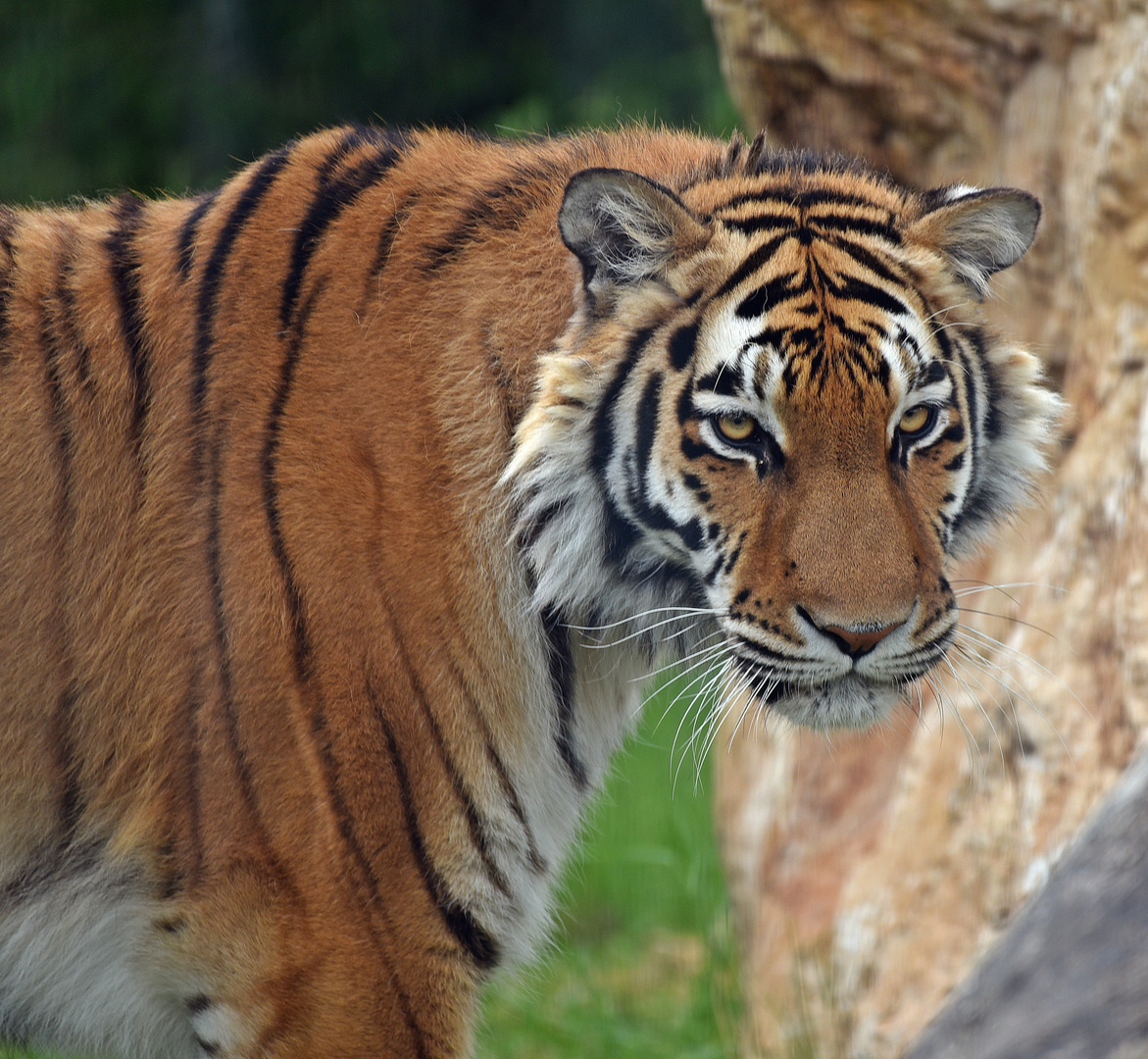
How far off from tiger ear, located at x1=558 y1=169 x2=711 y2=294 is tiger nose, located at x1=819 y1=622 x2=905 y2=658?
56 cm

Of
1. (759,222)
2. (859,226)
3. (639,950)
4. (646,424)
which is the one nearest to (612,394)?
(646,424)

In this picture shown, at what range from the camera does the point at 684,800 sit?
4637 mm

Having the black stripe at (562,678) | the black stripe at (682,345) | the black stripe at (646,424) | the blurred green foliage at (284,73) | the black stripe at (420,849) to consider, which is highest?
the blurred green foliage at (284,73)

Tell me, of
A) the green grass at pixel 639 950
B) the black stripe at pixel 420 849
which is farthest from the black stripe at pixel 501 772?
the green grass at pixel 639 950

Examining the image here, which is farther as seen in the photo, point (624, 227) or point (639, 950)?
point (639, 950)

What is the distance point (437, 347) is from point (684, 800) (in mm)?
2969

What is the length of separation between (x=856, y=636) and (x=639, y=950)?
8.58ft

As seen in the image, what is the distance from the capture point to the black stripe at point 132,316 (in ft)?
6.46

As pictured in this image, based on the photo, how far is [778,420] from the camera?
1.79 m

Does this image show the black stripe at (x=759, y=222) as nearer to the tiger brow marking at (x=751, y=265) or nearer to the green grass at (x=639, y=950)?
the tiger brow marking at (x=751, y=265)

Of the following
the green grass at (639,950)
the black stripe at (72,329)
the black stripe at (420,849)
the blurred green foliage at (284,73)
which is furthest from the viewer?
the blurred green foliage at (284,73)

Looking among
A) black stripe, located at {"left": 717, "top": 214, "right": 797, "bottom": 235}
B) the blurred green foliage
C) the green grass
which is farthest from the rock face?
the blurred green foliage

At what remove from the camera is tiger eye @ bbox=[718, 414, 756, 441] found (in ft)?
5.95

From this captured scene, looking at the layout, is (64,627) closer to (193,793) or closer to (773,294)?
(193,793)
